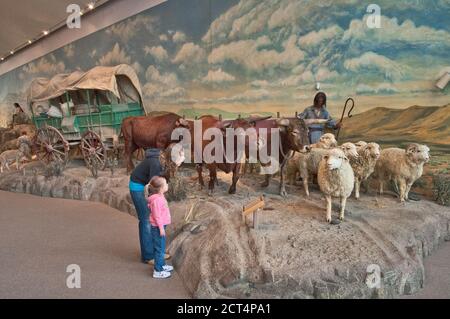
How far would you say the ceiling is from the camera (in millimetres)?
10586

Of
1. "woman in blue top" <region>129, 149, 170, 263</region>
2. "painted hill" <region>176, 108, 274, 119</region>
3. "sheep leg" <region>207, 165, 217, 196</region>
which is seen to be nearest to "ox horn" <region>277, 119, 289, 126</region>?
"sheep leg" <region>207, 165, 217, 196</region>

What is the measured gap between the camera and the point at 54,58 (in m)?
14.3

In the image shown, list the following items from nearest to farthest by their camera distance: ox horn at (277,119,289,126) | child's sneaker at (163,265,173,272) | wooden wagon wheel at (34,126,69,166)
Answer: child's sneaker at (163,265,173,272) → ox horn at (277,119,289,126) → wooden wagon wheel at (34,126,69,166)

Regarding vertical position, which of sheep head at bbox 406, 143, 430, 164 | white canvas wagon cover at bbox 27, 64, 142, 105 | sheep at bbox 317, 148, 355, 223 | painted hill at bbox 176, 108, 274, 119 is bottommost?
sheep at bbox 317, 148, 355, 223

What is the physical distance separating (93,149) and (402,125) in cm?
726

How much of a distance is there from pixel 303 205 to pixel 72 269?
11.0 ft

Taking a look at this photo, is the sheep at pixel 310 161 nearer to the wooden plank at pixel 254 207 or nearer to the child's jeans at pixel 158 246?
the wooden plank at pixel 254 207

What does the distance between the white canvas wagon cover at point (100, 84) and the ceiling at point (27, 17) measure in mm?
2386

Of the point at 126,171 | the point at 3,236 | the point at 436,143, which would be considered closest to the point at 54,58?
the point at 126,171

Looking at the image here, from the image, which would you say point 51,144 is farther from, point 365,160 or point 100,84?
point 365,160

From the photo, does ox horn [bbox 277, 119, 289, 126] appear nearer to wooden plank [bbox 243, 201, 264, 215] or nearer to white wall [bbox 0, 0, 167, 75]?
wooden plank [bbox 243, 201, 264, 215]

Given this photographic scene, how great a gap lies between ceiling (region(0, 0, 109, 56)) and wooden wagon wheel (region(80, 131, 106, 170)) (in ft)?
15.3

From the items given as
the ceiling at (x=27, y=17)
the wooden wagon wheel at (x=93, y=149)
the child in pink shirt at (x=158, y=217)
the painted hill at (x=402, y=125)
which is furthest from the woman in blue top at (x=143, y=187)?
the ceiling at (x=27, y=17)

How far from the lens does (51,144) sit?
959cm
